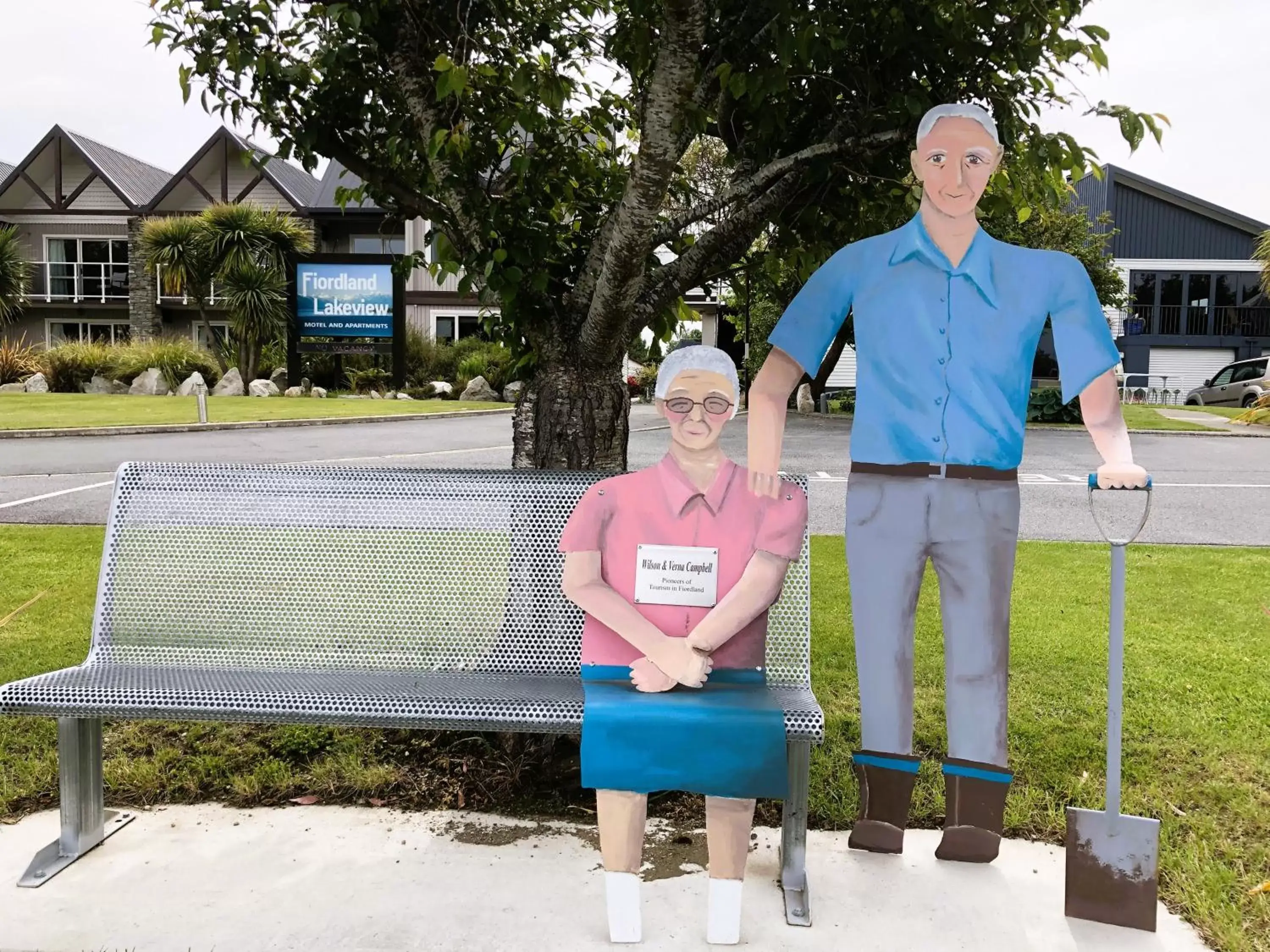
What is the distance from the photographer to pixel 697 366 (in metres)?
2.69

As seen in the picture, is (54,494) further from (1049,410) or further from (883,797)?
(1049,410)

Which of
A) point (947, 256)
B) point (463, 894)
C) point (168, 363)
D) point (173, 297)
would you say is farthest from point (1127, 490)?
point (173, 297)

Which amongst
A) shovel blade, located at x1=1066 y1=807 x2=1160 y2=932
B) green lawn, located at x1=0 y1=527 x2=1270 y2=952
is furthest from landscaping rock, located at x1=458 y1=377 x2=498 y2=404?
shovel blade, located at x1=1066 y1=807 x2=1160 y2=932

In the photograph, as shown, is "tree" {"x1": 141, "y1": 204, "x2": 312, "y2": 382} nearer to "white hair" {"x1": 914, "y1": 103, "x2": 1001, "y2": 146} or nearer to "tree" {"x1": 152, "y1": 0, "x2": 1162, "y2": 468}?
"tree" {"x1": 152, "y1": 0, "x2": 1162, "y2": 468}

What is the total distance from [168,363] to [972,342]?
25.8 meters

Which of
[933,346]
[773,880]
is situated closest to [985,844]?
[773,880]

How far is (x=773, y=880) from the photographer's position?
2.89 m

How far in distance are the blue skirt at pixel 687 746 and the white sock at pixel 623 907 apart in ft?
0.76

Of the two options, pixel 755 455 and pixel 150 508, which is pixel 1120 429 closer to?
pixel 755 455

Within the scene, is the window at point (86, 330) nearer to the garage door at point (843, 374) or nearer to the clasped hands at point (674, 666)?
the garage door at point (843, 374)

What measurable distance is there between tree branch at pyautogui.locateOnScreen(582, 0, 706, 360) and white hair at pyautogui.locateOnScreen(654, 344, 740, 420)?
59 cm

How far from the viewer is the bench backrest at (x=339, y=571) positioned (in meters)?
3.25

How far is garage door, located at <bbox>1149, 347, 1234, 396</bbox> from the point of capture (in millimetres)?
35781

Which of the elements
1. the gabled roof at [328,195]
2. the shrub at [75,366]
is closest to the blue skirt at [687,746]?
the shrub at [75,366]
